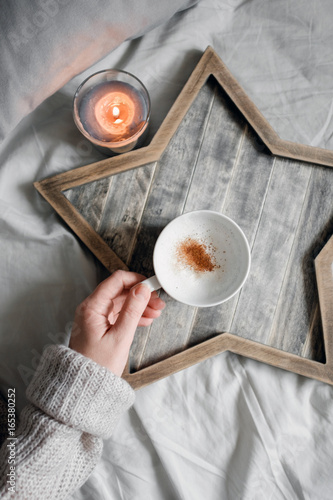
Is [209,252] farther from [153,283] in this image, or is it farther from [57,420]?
[57,420]

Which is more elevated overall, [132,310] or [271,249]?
[132,310]

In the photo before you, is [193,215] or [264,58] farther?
[264,58]

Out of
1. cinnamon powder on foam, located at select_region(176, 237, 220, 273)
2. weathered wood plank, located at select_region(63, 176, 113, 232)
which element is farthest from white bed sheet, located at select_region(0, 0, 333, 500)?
cinnamon powder on foam, located at select_region(176, 237, 220, 273)

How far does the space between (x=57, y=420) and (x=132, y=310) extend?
0.67ft

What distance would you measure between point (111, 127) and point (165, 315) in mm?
354

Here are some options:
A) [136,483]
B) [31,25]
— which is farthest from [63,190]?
[136,483]

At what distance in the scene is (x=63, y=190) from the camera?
738mm

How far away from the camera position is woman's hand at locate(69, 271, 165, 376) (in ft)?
2.10

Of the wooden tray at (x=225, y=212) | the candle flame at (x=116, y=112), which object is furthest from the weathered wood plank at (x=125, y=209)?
the candle flame at (x=116, y=112)

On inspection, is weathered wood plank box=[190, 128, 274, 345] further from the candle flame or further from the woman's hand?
the candle flame

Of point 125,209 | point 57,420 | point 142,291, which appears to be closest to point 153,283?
point 142,291

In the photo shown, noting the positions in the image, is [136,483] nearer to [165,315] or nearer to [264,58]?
[165,315]

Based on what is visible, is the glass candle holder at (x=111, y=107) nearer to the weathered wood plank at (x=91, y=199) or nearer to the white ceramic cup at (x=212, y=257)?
the weathered wood plank at (x=91, y=199)

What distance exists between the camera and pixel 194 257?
732mm
